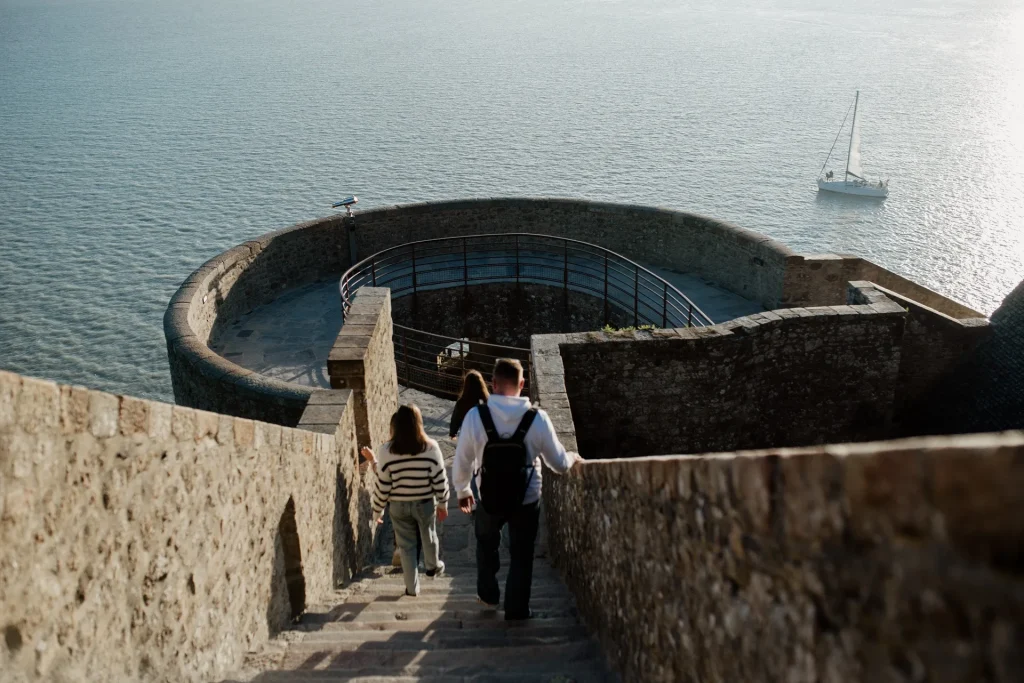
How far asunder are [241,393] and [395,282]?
6838 millimetres

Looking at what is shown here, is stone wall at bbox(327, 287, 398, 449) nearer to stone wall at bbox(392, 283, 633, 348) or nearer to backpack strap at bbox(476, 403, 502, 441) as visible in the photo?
backpack strap at bbox(476, 403, 502, 441)

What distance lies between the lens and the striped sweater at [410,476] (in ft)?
19.9

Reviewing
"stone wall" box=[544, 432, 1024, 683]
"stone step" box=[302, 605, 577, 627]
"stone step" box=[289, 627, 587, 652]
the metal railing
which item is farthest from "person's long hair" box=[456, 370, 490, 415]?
the metal railing

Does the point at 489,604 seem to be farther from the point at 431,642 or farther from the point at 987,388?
the point at 987,388

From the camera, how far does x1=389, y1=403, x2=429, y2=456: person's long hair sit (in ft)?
19.3

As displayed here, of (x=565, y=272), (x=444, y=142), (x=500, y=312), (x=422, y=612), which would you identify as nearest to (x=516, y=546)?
(x=422, y=612)

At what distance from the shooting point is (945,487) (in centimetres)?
175

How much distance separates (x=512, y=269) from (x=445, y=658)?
45.7ft

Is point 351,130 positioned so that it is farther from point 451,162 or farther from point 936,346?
point 936,346

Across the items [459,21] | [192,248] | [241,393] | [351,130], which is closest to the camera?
[241,393]

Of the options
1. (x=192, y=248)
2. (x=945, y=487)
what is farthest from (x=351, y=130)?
(x=945, y=487)

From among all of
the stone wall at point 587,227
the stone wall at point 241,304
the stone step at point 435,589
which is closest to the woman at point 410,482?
the stone step at point 435,589

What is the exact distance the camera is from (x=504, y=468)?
526cm

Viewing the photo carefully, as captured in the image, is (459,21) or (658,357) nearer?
(658,357)
